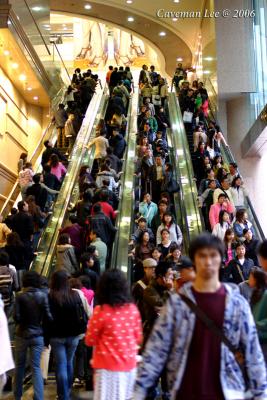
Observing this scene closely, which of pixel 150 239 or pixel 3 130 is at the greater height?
pixel 3 130

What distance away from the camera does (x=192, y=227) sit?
40.7ft

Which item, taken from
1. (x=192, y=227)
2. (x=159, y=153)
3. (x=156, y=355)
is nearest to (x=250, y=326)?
(x=156, y=355)

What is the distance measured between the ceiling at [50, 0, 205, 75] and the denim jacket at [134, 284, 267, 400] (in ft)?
89.4

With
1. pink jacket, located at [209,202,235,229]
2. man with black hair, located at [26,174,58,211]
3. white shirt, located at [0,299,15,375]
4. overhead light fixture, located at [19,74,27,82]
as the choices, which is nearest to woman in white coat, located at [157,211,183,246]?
pink jacket, located at [209,202,235,229]

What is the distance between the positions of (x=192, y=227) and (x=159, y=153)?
495 cm

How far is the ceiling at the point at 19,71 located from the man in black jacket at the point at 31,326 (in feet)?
40.7

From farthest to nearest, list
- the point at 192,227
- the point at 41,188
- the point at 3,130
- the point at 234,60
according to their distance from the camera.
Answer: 1. the point at 234,60
2. the point at 3,130
3. the point at 41,188
4. the point at 192,227

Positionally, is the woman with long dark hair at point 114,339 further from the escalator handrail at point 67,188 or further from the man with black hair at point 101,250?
the escalator handrail at point 67,188

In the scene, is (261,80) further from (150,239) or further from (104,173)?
(150,239)

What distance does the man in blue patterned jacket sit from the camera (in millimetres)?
3500

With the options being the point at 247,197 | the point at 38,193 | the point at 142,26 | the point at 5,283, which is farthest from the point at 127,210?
the point at 142,26

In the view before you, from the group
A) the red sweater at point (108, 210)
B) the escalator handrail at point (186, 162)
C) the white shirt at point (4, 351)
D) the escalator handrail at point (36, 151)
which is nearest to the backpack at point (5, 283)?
the white shirt at point (4, 351)

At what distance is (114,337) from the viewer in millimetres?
4848

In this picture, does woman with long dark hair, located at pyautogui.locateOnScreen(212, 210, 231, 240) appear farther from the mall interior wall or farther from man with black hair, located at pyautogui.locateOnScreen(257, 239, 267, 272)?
the mall interior wall
